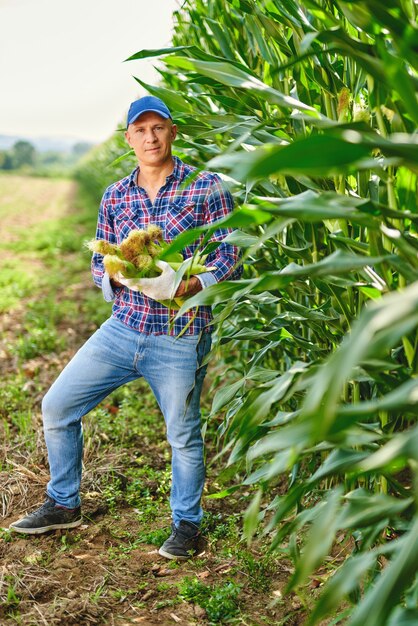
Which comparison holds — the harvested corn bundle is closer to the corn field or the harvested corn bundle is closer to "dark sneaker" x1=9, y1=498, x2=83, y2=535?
the corn field

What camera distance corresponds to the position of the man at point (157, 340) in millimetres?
2484

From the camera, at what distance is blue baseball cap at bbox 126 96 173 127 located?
2.42 meters

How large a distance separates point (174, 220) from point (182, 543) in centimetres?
118

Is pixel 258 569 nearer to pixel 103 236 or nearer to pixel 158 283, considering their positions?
pixel 158 283

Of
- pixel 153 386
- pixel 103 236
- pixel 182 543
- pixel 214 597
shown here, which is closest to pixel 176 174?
pixel 103 236

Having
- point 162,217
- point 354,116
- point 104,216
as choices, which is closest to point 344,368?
point 354,116

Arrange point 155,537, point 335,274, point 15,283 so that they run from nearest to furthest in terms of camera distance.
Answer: point 335,274, point 155,537, point 15,283

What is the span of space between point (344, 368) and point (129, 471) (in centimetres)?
239

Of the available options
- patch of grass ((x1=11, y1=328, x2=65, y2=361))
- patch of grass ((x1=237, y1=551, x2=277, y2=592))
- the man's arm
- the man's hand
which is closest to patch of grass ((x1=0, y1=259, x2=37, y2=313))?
patch of grass ((x1=11, y1=328, x2=65, y2=361))

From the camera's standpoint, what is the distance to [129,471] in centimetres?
322

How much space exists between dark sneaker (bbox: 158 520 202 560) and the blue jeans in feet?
0.10

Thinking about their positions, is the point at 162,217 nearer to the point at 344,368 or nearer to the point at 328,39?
the point at 328,39

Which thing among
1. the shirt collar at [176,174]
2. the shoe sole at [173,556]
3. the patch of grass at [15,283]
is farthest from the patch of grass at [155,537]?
the patch of grass at [15,283]

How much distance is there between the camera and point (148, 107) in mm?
2418
